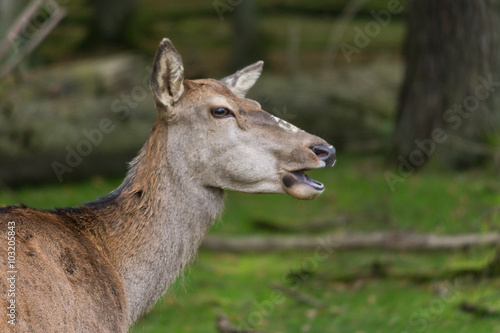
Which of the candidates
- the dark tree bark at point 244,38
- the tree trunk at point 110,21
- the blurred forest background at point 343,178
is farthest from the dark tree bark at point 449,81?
the tree trunk at point 110,21

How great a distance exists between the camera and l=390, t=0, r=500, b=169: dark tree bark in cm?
1118

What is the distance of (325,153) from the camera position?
15.9ft

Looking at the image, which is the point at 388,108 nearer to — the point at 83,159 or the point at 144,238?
the point at 83,159

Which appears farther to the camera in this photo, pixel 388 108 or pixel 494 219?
pixel 388 108

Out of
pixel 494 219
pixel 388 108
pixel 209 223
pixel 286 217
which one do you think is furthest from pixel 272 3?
pixel 209 223

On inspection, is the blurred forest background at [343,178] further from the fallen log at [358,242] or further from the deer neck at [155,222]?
the deer neck at [155,222]

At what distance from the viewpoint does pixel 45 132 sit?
42.2 ft

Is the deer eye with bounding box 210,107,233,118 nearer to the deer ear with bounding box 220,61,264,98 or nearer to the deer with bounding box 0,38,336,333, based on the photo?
the deer with bounding box 0,38,336,333

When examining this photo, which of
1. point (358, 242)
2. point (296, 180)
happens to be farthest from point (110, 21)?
Result: point (296, 180)

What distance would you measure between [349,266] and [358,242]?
306 mm

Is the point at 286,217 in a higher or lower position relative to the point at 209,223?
lower

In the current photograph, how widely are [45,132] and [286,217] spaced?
4.27 meters

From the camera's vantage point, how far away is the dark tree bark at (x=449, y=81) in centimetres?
1118

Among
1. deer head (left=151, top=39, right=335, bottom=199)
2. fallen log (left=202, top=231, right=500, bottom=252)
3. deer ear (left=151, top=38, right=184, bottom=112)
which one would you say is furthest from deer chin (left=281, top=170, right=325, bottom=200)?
fallen log (left=202, top=231, right=500, bottom=252)
